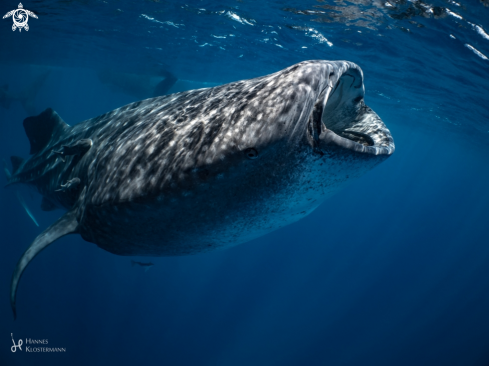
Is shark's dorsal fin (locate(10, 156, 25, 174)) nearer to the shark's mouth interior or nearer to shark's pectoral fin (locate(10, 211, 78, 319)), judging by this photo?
shark's pectoral fin (locate(10, 211, 78, 319))

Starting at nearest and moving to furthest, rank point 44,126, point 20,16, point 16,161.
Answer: point 44,126 < point 16,161 < point 20,16

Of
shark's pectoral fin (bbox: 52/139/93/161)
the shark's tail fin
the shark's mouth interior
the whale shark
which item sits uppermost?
the shark's mouth interior

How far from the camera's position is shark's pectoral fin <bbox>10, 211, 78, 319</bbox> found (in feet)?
10.1

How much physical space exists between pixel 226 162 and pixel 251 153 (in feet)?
0.59

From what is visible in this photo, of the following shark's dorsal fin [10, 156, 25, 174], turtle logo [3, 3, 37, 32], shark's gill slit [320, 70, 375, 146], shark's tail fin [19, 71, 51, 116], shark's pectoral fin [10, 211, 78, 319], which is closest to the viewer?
shark's gill slit [320, 70, 375, 146]

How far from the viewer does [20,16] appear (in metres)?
16.8

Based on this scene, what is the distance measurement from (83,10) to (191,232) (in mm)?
16391

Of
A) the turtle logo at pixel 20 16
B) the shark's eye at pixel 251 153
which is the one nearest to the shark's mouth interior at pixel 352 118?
the shark's eye at pixel 251 153

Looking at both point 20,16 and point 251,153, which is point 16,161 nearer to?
point 251,153

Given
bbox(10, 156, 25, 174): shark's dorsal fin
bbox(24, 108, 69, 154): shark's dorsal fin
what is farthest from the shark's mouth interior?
bbox(10, 156, 25, 174): shark's dorsal fin

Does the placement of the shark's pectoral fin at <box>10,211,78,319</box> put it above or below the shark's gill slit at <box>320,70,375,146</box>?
below

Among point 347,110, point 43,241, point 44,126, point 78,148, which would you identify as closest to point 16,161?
point 44,126

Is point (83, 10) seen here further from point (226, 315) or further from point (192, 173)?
point (226, 315)

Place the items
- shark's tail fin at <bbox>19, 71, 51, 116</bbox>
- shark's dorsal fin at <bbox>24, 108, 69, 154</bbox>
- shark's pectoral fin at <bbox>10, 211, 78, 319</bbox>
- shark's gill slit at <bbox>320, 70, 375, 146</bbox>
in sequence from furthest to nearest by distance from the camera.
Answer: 1. shark's tail fin at <bbox>19, 71, 51, 116</bbox>
2. shark's dorsal fin at <bbox>24, 108, 69, 154</bbox>
3. shark's pectoral fin at <bbox>10, 211, 78, 319</bbox>
4. shark's gill slit at <bbox>320, 70, 375, 146</bbox>
